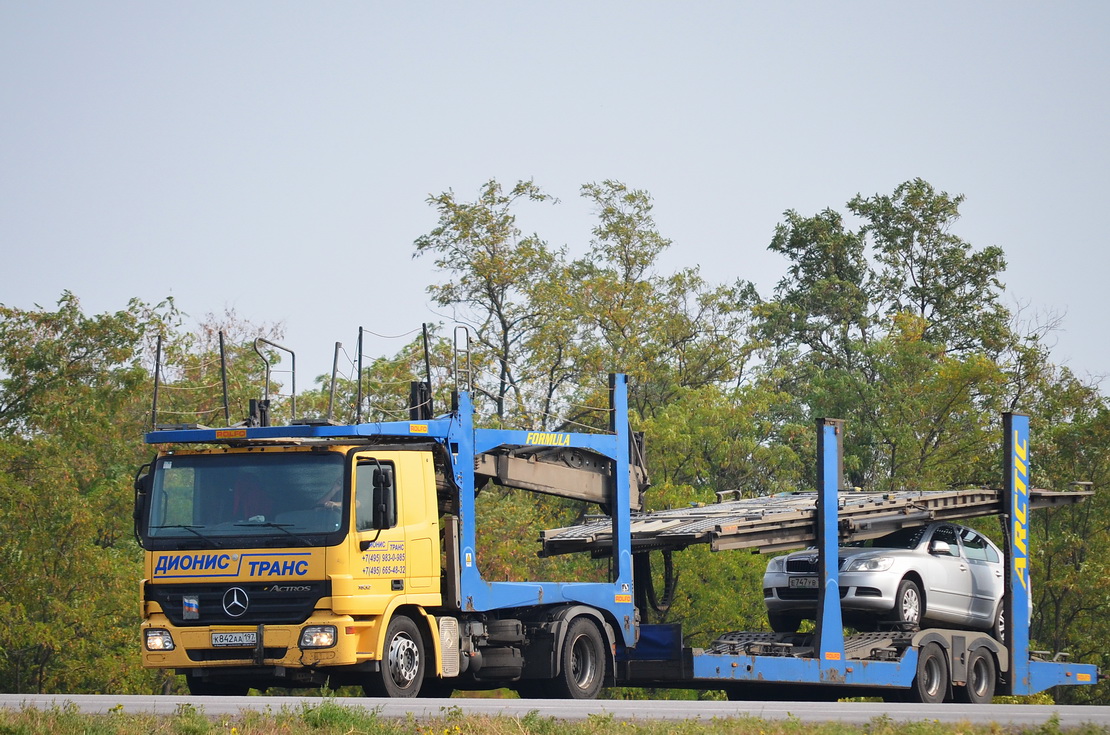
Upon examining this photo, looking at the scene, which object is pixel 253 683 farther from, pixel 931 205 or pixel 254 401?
pixel 931 205

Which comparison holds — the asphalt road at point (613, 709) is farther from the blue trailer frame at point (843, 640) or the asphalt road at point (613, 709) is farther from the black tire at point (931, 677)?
the black tire at point (931, 677)

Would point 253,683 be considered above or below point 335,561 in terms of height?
below

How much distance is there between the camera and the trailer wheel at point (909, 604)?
16500 millimetres

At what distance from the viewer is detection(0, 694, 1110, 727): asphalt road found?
35.2 feet

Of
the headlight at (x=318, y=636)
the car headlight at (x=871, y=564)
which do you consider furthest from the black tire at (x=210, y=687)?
the car headlight at (x=871, y=564)

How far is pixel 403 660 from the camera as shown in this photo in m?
13.2

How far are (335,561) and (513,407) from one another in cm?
2951

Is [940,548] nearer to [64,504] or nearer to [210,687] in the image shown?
[210,687]

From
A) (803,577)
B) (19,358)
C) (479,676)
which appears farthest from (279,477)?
(19,358)

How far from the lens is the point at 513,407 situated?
42031 millimetres

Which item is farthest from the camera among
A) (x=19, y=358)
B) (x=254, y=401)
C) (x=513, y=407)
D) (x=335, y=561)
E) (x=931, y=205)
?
(x=931, y=205)

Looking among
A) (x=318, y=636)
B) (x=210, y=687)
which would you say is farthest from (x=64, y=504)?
(x=318, y=636)

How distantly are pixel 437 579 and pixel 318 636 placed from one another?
1.60 meters

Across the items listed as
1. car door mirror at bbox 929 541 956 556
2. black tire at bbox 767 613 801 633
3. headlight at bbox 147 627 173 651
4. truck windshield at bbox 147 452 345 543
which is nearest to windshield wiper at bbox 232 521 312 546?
truck windshield at bbox 147 452 345 543
